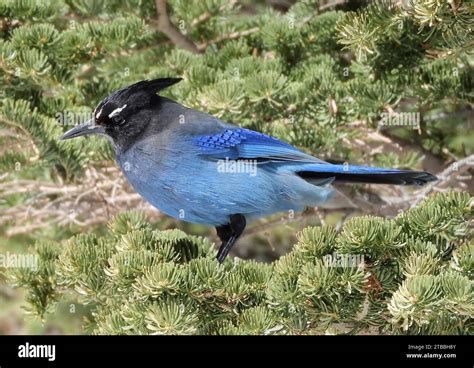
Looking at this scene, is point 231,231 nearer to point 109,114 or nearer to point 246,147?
point 246,147

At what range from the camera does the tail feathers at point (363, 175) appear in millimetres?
2423

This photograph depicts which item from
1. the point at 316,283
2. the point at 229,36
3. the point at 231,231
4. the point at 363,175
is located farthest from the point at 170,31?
the point at 316,283

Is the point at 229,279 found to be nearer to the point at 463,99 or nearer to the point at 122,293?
the point at 122,293

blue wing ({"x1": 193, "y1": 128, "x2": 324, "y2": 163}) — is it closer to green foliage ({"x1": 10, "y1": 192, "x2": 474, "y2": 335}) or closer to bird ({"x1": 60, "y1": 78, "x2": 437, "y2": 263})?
bird ({"x1": 60, "y1": 78, "x2": 437, "y2": 263})

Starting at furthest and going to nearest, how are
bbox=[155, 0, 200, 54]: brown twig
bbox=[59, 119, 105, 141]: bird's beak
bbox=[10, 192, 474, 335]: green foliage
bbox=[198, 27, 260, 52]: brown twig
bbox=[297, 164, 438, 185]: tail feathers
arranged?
1. bbox=[198, 27, 260, 52]: brown twig
2. bbox=[155, 0, 200, 54]: brown twig
3. bbox=[59, 119, 105, 141]: bird's beak
4. bbox=[297, 164, 438, 185]: tail feathers
5. bbox=[10, 192, 474, 335]: green foliage

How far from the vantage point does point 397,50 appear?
2.70 m

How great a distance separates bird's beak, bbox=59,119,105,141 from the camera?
2544mm

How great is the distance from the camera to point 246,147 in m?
2.62

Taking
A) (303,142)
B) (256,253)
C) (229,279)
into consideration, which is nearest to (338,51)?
(303,142)

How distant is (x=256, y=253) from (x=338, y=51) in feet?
6.70

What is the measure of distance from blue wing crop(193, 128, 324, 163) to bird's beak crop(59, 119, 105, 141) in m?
0.31

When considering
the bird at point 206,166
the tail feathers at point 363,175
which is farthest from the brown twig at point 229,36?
the tail feathers at point 363,175

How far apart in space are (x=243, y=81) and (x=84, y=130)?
534 millimetres

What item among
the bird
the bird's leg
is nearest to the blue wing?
the bird
